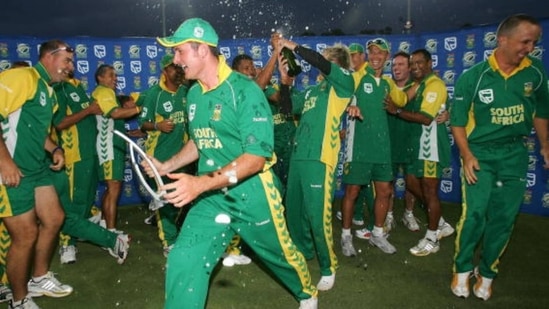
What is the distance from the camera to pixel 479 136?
13.2ft

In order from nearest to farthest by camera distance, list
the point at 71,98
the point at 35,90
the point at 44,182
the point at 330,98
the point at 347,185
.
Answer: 1. the point at 35,90
2. the point at 44,182
3. the point at 330,98
4. the point at 347,185
5. the point at 71,98

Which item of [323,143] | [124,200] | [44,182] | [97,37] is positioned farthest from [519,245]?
[97,37]

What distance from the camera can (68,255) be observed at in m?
5.44

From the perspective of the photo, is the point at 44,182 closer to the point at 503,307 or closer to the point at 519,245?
the point at 503,307

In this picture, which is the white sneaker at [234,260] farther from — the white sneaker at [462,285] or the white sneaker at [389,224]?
the white sneaker at [462,285]

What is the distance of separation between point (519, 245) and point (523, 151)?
97.0 inches

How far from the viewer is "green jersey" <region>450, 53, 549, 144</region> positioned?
3887mm

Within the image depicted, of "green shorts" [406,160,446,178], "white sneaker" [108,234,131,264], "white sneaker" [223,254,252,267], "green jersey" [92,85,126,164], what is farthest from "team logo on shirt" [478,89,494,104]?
"green jersey" [92,85,126,164]

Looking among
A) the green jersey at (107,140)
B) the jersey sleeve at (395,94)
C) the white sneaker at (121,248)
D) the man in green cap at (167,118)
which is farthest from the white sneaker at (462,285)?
the green jersey at (107,140)

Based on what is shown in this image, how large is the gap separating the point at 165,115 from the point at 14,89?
84.6 inches

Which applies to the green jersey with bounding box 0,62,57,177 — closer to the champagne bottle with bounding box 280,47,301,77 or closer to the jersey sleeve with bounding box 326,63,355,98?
the champagne bottle with bounding box 280,47,301,77

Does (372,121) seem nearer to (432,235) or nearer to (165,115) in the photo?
(432,235)

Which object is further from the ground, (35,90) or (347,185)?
(35,90)

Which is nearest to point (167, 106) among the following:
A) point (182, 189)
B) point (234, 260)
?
point (234, 260)
